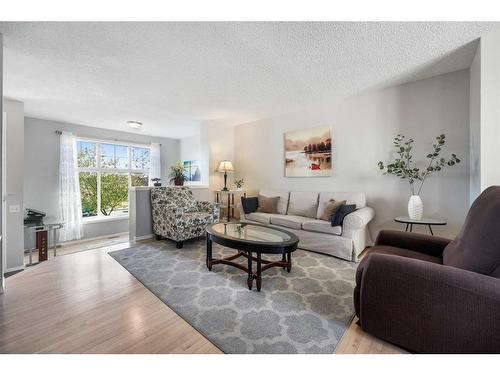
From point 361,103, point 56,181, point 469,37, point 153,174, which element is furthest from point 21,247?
point 469,37

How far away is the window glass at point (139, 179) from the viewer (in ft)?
17.9

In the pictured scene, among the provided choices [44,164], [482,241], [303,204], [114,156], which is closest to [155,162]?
[114,156]

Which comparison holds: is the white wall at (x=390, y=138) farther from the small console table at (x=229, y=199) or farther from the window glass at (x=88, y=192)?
the window glass at (x=88, y=192)

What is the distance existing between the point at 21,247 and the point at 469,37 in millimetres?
5396

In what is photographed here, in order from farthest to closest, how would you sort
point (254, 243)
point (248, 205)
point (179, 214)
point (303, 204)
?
point (248, 205) < point (303, 204) < point (179, 214) < point (254, 243)

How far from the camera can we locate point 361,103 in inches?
131

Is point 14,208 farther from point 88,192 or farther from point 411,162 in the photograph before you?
point 411,162

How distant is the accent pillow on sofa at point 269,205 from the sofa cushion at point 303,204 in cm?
24

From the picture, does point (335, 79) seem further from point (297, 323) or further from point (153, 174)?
point (153, 174)

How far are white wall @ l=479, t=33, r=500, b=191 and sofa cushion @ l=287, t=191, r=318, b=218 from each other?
76.0 inches

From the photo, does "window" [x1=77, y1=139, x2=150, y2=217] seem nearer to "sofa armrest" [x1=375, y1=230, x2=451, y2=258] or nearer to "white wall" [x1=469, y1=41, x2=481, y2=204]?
"sofa armrest" [x1=375, y1=230, x2=451, y2=258]

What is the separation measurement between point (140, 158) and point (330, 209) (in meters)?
4.86

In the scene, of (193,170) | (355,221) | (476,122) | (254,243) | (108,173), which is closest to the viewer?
(254,243)

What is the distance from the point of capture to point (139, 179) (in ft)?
18.4
